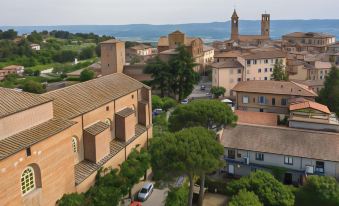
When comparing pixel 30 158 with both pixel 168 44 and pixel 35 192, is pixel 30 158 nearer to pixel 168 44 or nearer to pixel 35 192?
pixel 35 192

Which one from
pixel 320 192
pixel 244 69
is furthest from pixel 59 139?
pixel 244 69

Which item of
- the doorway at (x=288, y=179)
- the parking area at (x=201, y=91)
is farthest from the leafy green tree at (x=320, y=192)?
the parking area at (x=201, y=91)

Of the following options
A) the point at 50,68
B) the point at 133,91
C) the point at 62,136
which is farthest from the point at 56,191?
the point at 50,68

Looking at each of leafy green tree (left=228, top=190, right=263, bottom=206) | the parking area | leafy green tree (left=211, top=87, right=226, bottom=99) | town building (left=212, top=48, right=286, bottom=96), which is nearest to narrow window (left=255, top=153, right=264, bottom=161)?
leafy green tree (left=228, top=190, right=263, bottom=206)

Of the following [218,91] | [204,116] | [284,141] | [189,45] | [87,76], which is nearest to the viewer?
[204,116]

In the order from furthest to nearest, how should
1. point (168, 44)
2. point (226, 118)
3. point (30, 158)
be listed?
point (168, 44) → point (226, 118) → point (30, 158)

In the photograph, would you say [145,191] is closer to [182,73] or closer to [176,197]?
[176,197]

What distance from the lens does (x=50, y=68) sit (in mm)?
117812

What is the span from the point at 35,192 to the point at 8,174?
110 inches

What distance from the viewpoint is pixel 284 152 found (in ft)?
103

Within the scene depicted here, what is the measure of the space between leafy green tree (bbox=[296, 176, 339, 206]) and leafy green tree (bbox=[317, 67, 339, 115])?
22.7m

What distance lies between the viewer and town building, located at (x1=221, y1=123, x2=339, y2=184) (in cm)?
3041

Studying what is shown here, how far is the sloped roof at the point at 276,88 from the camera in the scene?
4903cm

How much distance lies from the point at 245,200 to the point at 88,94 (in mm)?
14981
